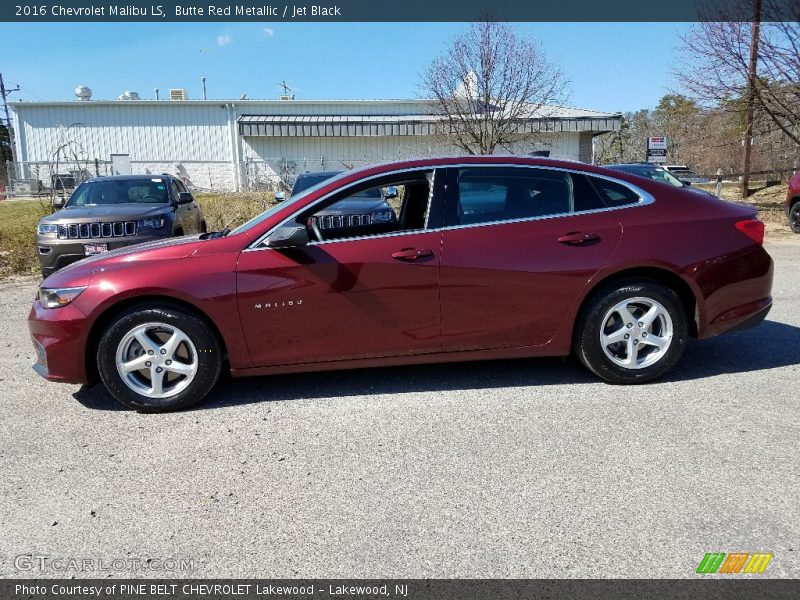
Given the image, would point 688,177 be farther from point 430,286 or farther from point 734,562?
point 734,562

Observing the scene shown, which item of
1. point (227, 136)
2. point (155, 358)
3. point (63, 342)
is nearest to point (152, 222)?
point (63, 342)

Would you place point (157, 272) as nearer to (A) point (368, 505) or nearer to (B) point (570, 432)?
(A) point (368, 505)

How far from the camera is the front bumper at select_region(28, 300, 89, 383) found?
4.23m

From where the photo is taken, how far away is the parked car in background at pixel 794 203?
44.8 feet

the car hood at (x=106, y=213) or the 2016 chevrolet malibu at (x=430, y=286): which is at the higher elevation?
the car hood at (x=106, y=213)

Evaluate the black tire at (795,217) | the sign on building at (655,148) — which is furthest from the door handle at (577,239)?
the sign on building at (655,148)

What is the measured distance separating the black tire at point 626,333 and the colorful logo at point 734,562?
6.62 feet

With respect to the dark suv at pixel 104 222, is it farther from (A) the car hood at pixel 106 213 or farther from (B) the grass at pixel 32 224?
(B) the grass at pixel 32 224

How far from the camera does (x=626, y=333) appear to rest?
4566 millimetres

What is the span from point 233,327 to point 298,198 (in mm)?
1032

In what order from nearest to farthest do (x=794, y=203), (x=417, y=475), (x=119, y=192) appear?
(x=417, y=475)
(x=119, y=192)
(x=794, y=203)

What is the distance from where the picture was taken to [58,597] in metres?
2.47

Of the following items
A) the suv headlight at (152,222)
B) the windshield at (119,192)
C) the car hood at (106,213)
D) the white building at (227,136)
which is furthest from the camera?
the white building at (227,136)

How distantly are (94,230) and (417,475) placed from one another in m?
7.20
